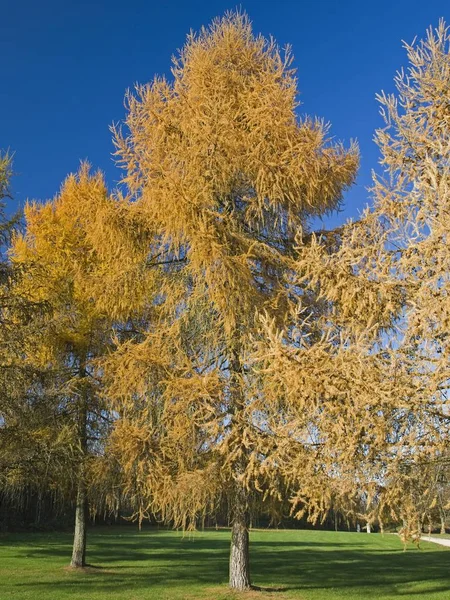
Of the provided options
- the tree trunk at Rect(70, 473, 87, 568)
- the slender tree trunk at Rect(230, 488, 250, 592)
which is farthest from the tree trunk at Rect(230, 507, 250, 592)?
the tree trunk at Rect(70, 473, 87, 568)

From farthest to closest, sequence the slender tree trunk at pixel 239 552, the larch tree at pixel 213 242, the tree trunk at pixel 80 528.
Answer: the tree trunk at pixel 80 528 < the slender tree trunk at pixel 239 552 < the larch tree at pixel 213 242

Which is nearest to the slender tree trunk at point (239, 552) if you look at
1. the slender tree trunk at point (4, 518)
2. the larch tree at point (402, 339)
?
the larch tree at point (402, 339)

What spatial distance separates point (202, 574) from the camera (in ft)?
→ 40.0

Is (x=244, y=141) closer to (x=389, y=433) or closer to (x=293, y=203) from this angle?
(x=293, y=203)

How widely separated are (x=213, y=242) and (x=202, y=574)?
25.6ft

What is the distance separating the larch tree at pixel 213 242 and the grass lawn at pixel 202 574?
186 cm

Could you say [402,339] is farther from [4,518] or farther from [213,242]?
[4,518]

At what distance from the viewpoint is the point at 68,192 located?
42.3ft

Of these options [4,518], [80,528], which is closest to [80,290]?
[80,528]

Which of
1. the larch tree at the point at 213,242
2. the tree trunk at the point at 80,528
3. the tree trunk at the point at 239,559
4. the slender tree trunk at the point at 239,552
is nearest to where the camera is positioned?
the larch tree at the point at 213,242

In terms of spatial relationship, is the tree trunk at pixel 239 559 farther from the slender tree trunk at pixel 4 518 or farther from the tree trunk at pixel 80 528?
the slender tree trunk at pixel 4 518

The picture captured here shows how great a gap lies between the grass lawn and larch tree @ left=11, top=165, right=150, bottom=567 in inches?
54.4

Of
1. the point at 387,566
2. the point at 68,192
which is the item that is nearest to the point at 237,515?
the point at 68,192

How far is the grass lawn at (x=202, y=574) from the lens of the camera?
30.7 ft
